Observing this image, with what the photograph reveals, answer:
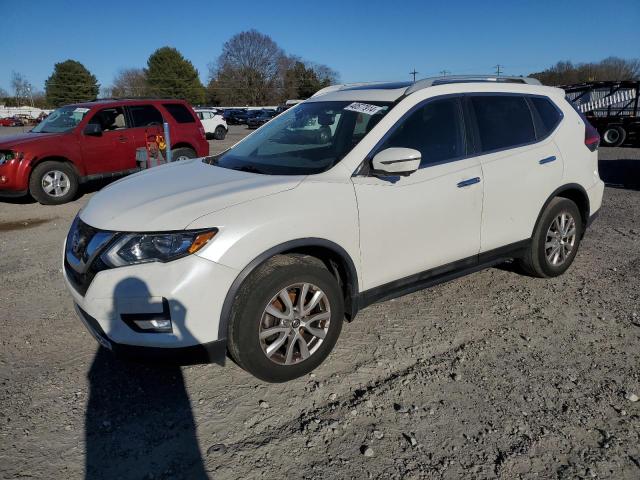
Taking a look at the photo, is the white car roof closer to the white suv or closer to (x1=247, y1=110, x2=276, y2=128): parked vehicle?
the white suv

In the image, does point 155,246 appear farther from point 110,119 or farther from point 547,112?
point 110,119

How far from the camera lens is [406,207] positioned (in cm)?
326

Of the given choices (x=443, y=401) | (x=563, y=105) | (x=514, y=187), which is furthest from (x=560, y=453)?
(x=563, y=105)

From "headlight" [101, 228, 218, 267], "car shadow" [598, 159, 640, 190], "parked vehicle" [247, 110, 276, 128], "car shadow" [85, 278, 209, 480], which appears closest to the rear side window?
"car shadow" [85, 278, 209, 480]

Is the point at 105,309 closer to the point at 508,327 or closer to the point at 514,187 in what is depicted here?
the point at 508,327

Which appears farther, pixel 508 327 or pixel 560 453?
pixel 508 327

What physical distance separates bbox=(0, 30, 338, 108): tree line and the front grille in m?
83.1

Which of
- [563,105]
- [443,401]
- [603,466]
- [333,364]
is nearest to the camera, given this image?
[603,466]

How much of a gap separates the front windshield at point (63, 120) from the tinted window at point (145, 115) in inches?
34.1

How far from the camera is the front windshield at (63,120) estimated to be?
8.90 m

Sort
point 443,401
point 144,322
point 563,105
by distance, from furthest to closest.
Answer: point 563,105 → point 443,401 → point 144,322

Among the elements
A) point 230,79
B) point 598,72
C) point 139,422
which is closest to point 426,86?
point 139,422

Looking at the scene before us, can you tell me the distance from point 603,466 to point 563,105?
332 centimetres

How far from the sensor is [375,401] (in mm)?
2840
